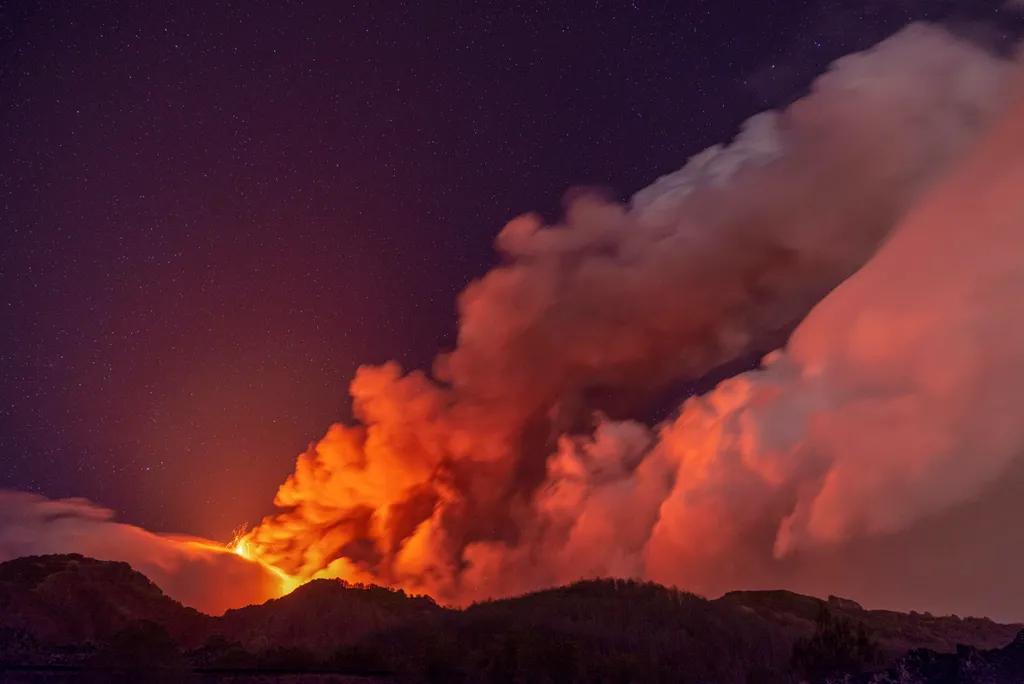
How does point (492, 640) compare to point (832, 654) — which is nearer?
point (832, 654)

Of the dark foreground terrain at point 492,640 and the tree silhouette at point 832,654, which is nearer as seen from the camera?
the dark foreground terrain at point 492,640

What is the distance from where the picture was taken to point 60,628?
68938 mm

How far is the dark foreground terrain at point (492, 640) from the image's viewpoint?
3744cm

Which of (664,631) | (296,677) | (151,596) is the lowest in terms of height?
(296,677)

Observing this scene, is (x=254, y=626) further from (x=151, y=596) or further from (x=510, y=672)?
(x=510, y=672)

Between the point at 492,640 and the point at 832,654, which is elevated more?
the point at 492,640

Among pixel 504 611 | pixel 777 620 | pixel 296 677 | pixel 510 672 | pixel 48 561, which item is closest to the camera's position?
pixel 296 677

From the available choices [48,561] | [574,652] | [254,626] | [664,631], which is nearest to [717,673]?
[664,631]

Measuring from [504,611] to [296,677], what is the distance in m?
Result: 23.4

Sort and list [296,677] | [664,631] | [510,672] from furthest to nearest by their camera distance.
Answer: [664,631] < [510,672] < [296,677]

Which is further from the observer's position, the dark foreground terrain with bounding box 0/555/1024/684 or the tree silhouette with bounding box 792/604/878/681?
the tree silhouette with bounding box 792/604/878/681

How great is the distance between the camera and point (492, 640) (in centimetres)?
4659

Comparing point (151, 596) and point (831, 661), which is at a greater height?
point (151, 596)

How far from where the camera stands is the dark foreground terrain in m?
37.4
